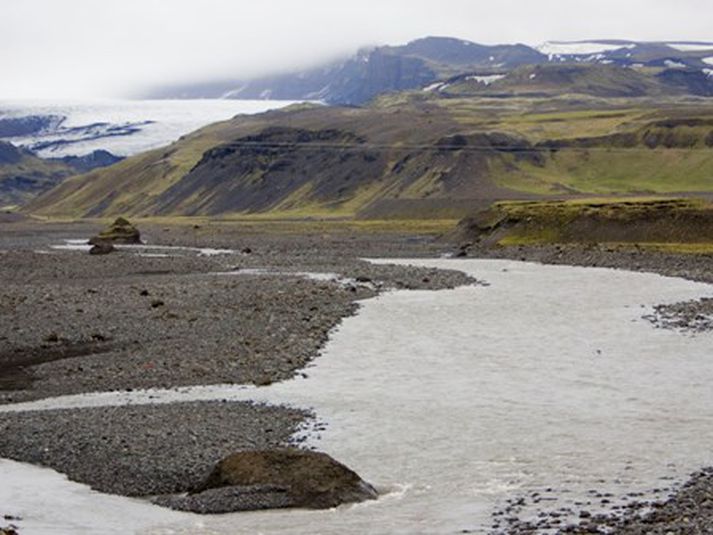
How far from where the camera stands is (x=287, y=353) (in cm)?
4066

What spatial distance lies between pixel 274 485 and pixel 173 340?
20425 mm

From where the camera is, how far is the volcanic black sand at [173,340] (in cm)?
2600

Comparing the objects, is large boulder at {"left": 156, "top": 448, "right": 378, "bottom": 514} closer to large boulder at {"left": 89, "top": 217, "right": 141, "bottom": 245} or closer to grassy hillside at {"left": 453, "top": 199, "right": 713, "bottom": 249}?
grassy hillside at {"left": 453, "top": 199, "right": 713, "bottom": 249}

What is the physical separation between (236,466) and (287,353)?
17018 millimetres

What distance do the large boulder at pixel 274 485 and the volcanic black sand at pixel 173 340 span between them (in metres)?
1.10

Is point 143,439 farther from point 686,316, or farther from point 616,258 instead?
point 616,258

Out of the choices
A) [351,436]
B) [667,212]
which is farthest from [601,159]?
[351,436]

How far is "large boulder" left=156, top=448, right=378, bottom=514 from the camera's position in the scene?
22.8 metres

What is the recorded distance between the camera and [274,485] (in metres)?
23.2

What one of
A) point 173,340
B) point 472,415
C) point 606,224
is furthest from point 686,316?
point 606,224

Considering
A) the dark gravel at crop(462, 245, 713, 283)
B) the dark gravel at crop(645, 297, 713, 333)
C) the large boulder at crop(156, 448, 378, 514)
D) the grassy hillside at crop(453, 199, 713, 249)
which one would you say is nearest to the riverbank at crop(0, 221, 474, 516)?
the large boulder at crop(156, 448, 378, 514)

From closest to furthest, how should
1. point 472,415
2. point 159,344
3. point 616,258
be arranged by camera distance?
point 472,415, point 159,344, point 616,258

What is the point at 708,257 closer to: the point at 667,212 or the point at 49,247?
the point at 667,212

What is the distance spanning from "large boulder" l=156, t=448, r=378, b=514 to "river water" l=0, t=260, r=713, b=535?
1.47 ft
